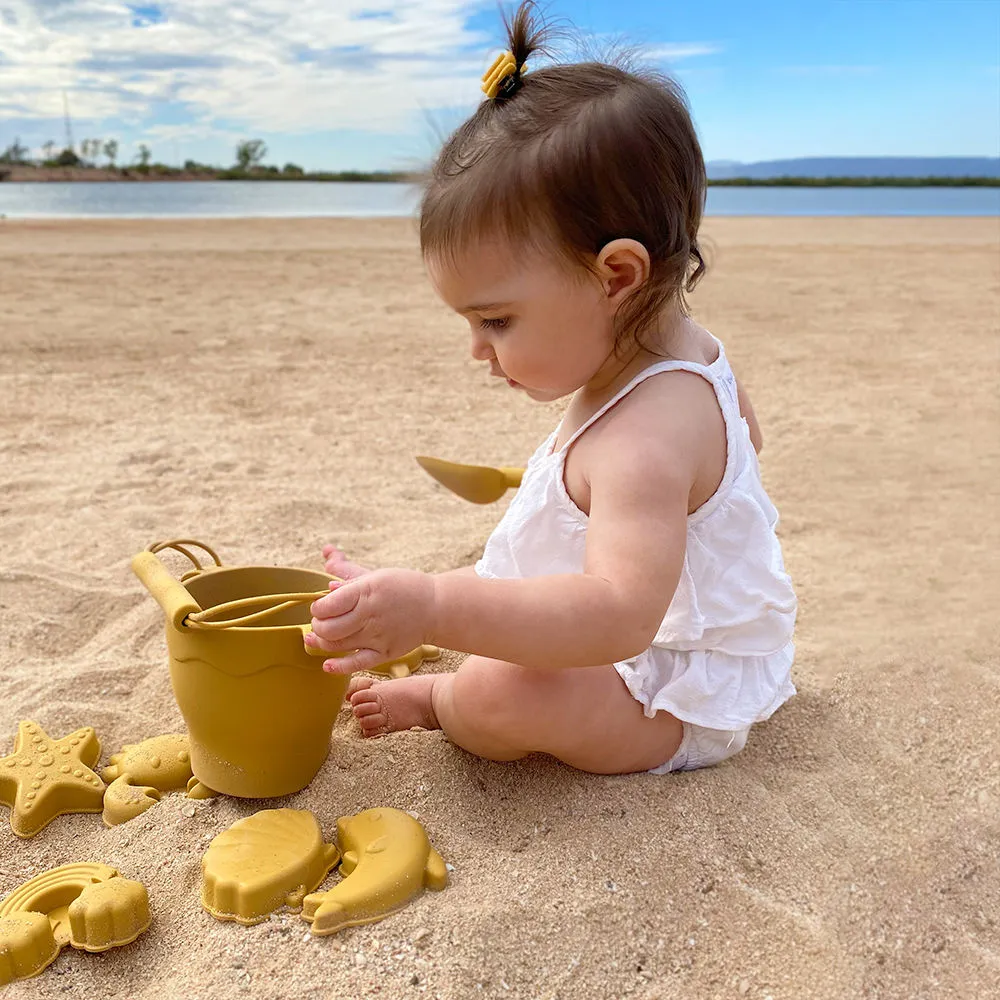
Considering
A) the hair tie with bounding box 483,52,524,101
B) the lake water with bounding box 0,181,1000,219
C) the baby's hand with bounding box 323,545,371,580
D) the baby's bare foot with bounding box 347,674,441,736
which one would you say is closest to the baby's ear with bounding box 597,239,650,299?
the hair tie with bounding box 483,52,524,101

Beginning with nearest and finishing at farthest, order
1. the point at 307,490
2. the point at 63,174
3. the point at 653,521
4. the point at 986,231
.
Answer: the point at 653,521, the point at 307,490, the point at 986,231, the point at 63,174

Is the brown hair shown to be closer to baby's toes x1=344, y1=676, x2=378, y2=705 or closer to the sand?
the sand

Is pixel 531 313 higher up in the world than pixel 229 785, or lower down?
higher up

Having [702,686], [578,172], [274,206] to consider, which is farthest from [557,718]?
[274,206]

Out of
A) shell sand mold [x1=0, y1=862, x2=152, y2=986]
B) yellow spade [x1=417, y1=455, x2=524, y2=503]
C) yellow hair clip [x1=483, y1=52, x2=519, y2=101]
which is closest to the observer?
shell sand mold [x1=0, y1=862, x2=152, y2=986]

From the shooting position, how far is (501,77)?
4.20ft

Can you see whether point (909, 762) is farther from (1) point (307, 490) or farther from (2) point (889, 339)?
(2) point (889, 339)

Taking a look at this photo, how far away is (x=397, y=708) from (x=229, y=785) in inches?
11.0

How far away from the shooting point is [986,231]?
11438 mm

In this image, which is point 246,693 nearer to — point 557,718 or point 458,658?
point 557,718

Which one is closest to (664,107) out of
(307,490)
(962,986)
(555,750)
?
(555,750)

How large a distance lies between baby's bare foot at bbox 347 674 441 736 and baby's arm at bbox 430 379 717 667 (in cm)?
39

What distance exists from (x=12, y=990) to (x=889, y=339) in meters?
4.49

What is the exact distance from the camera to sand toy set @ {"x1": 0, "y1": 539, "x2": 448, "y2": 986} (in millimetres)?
1106
